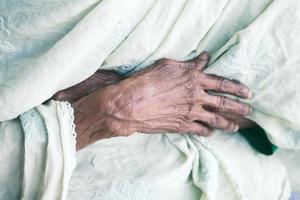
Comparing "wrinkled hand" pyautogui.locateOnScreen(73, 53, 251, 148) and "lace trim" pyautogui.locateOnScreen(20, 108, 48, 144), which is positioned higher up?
"lace trim" pyautogui.locateOnScreen(20, 108, 48, 144)

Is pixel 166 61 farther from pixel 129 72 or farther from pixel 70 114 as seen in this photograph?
pixel 70 114

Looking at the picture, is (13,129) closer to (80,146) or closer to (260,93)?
(80,146)

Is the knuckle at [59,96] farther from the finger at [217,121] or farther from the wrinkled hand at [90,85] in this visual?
the finger at [217,121]

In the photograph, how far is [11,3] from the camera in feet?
3.81

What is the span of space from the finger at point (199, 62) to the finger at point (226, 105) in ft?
0.24

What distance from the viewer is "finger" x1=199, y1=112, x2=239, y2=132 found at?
48.6 inches

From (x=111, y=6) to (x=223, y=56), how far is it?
0.94ft

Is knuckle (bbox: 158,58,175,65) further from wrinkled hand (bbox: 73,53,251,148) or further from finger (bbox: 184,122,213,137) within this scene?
finger (bbox: 184,122,213,137)

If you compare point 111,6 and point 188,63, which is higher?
point 111,6

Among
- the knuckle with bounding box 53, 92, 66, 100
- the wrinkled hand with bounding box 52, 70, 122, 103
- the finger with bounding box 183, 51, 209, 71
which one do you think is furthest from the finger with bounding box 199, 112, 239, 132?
the knuckle with bounding box 53, 92, 66, 100

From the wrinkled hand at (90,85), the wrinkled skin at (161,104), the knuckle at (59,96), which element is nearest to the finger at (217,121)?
the wrinkled skin at (161,104)

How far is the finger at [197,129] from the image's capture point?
124cm

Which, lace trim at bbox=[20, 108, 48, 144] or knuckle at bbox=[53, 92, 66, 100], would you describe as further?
knuckle at bbox=[53, 92, 66, 100]

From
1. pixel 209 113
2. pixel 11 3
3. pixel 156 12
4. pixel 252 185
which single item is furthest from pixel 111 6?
pixel 252 185
